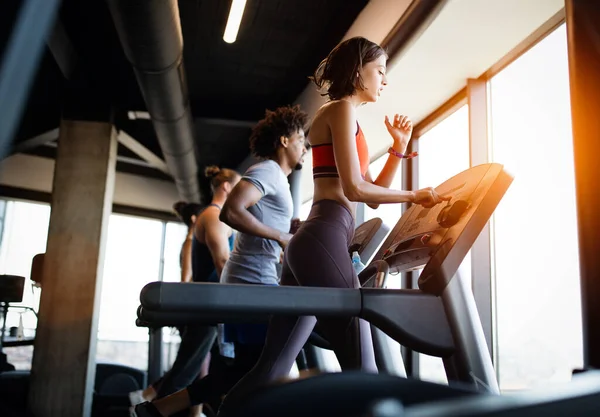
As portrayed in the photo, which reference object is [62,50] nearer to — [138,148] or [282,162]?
[138,148]

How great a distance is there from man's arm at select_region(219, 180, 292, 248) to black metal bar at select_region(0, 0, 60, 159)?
1.62 metres

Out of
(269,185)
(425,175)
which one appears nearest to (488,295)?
(425,175)

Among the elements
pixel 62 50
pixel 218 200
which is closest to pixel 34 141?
pixel 62 50

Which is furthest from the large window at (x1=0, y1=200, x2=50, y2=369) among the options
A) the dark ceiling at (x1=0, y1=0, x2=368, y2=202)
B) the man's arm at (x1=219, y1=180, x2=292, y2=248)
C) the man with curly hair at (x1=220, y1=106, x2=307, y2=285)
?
the man's arm at (x1=219, y1=180, x2=292, y2=248)

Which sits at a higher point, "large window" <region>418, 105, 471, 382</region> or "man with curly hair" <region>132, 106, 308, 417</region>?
"large window" <region>418, 105, 471, 382</region>

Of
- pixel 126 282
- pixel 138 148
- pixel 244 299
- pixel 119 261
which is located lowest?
pixel 244 299

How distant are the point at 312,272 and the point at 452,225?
0.38 metres

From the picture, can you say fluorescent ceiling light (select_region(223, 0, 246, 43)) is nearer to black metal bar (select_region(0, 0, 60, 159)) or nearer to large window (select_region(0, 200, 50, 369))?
black metal bar (select_region(0, 0, 60, 159))

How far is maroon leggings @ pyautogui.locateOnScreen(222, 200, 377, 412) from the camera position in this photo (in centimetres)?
152

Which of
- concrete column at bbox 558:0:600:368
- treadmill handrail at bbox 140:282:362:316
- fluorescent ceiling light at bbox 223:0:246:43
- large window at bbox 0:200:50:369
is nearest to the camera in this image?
treadmill handrail at bbox 140:282:362:316

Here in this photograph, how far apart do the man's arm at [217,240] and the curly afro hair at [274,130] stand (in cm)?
61

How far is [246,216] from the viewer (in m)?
2.14

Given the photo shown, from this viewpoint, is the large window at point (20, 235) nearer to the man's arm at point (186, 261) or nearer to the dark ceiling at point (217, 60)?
the dark ceiling at point (217, 60)

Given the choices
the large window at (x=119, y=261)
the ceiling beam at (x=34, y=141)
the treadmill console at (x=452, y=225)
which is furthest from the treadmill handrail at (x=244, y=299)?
the large window at (x=119, y=261)
